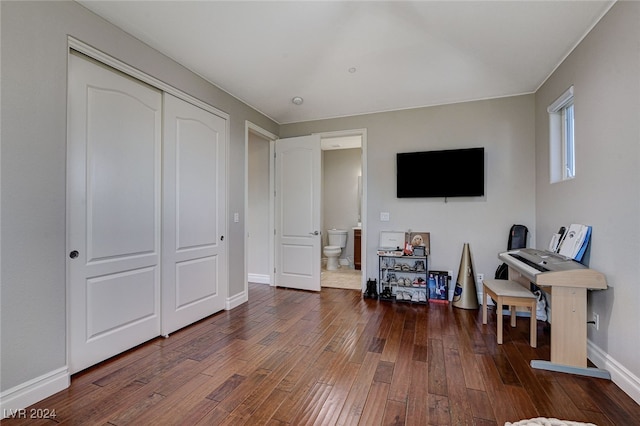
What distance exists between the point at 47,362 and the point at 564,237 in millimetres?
4195

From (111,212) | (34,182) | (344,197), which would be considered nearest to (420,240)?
(344,197)

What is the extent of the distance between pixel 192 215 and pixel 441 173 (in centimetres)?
316

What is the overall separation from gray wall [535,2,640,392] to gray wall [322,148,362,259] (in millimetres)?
4145

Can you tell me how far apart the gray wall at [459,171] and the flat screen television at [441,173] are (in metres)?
→ 0.09

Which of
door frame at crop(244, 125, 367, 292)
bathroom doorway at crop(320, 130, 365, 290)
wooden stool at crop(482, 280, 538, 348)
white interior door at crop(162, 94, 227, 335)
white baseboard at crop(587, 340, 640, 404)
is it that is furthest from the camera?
bathroom doorway at crop(320, 130, 365, 290)

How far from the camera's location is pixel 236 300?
368 centimetres

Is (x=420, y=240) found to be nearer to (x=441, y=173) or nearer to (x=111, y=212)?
(x=441, y=173)

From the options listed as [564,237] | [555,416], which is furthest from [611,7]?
[555,416]

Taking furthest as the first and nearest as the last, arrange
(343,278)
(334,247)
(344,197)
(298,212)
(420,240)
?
(344,197), (334,247), (343,278), (298,212), (420,240)

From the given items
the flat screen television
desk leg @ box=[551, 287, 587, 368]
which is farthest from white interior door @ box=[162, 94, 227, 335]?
desk leg @ box=[551, 287, 587, 368]

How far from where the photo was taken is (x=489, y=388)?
1.94 m

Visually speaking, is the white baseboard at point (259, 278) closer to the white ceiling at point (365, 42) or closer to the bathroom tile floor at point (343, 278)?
the bathroom tile floor at point (343, 278)

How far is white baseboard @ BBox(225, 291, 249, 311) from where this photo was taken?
11.7ft

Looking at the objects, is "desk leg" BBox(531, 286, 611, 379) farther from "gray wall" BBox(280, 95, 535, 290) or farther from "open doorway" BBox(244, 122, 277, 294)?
"open doorway" BBox(244, 122, 277, 294)
